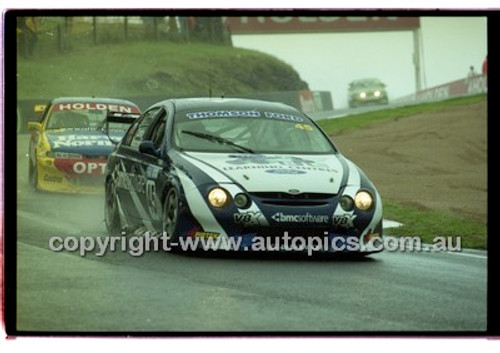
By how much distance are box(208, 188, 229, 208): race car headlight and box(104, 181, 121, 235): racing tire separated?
559 millimetres

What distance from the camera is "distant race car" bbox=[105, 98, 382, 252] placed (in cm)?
1035

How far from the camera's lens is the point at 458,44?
9797 millimetres

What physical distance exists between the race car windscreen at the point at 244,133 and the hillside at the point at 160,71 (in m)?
0.16

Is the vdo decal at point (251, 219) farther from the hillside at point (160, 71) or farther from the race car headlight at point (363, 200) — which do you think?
the hillside at point (160, 71)

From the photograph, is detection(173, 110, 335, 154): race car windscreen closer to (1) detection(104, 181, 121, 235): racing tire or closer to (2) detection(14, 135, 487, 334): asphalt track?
(1) detection(104, 181, 121, 235): racing tire

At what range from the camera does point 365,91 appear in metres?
10.8

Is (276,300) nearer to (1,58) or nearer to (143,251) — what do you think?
(143,251)

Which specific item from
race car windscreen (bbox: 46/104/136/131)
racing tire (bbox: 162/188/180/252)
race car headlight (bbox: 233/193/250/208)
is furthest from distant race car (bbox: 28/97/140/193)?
race car headlight (bbox: 233/193/250/208)

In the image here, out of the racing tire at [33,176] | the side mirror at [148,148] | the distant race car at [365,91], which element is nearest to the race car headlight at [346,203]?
the distant race car at [365,91]

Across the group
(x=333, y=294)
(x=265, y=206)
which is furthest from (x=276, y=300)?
(x=265, y=206)

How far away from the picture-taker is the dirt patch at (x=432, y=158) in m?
10.0

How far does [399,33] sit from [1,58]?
2203 millimetres

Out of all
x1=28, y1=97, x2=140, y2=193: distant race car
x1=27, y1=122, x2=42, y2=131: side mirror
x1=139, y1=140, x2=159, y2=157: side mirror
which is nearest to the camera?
x1=27, y1=122, x2=42, y2=131: side mirror

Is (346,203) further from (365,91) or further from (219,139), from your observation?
(219,139)
